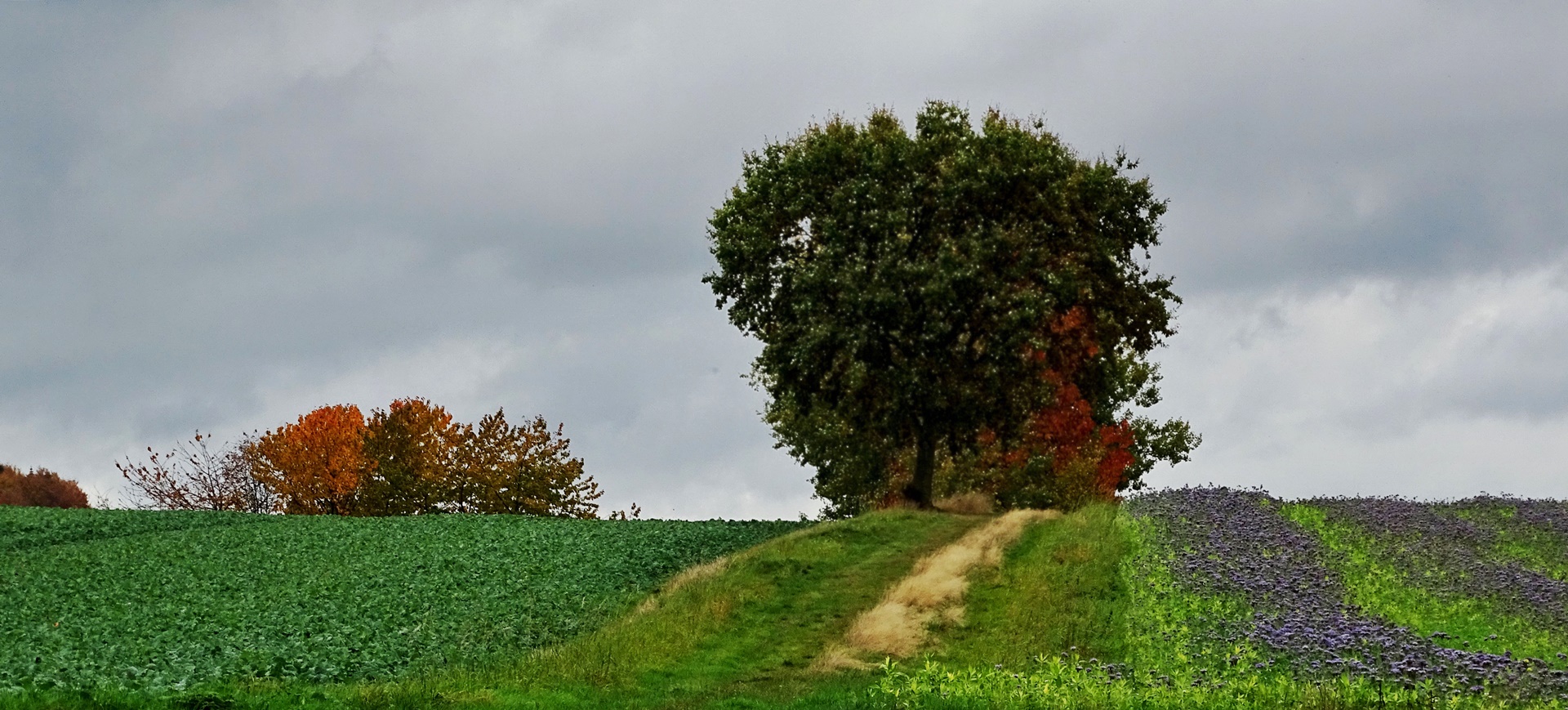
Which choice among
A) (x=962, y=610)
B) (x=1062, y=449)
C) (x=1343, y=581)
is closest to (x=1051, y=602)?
(x=962, y=610)

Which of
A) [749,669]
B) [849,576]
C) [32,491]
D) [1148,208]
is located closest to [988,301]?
[1148,208]

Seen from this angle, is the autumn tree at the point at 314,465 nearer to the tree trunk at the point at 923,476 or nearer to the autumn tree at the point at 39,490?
the autumn tree at the point at 39,490

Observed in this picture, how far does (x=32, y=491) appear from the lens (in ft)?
284

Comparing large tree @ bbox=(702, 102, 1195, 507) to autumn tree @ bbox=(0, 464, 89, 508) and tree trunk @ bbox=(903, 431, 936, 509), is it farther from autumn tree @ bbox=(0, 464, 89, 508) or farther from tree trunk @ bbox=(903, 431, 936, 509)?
autumn tree @ bbox=(0, 464, 89, 508)

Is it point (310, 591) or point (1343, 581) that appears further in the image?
point (310, 591)

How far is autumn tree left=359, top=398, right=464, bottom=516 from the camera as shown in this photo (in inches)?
2773

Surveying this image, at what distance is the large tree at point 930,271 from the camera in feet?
143

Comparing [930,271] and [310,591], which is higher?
[930,271]

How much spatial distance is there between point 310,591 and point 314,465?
37716 mm

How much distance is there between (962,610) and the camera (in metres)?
30.0

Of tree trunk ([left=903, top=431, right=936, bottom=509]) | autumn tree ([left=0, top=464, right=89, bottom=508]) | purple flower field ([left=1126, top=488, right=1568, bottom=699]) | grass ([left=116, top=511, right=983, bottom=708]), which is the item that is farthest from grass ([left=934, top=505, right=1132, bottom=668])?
autumn tree ([left=0, top=464, right=89, bottom=508])

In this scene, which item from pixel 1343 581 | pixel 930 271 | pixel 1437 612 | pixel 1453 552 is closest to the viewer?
pixel 1437 612

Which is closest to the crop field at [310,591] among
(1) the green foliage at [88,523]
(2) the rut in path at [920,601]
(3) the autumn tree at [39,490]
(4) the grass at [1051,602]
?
(1) the green foliage at [88,523]

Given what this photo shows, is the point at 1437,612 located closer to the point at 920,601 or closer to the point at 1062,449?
the point at 920,601
